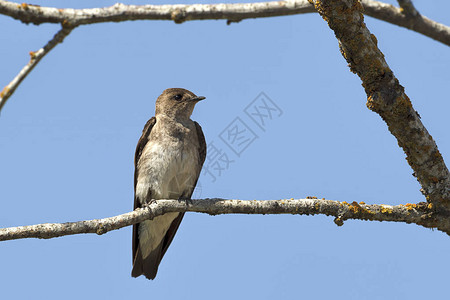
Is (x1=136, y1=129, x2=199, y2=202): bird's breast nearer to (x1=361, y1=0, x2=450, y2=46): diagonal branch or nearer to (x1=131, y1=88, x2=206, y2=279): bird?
(x1=131, y1=88, x2=206, y2=279): bird

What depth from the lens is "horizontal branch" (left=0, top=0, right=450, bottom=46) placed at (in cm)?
606

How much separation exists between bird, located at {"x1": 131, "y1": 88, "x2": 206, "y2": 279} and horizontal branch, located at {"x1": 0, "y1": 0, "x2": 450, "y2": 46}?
1.69 metres

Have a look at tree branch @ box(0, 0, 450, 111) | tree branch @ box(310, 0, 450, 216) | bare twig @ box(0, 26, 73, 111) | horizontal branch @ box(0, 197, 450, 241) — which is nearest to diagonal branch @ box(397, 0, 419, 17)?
tree branch @ box(0, 0, 450, 111)

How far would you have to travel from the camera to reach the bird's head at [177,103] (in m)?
8.04

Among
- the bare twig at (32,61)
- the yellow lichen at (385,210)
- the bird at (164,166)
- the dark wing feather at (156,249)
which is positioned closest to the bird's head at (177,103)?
the bird at (164,166)

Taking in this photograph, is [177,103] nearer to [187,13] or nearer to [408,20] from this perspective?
[187,13]

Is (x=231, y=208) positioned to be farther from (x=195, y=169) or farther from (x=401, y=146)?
(x=195, y=169)

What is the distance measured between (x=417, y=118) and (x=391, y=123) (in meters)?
0.21

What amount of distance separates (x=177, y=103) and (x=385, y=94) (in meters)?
4.12

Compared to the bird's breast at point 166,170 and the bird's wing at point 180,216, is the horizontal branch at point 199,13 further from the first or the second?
the bird's wing at point 180,216

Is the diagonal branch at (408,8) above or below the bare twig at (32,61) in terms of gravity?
above

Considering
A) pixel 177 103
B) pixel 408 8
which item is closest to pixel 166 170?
pixel 177 103

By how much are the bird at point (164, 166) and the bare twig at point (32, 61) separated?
2067 mm

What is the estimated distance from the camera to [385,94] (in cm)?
454
